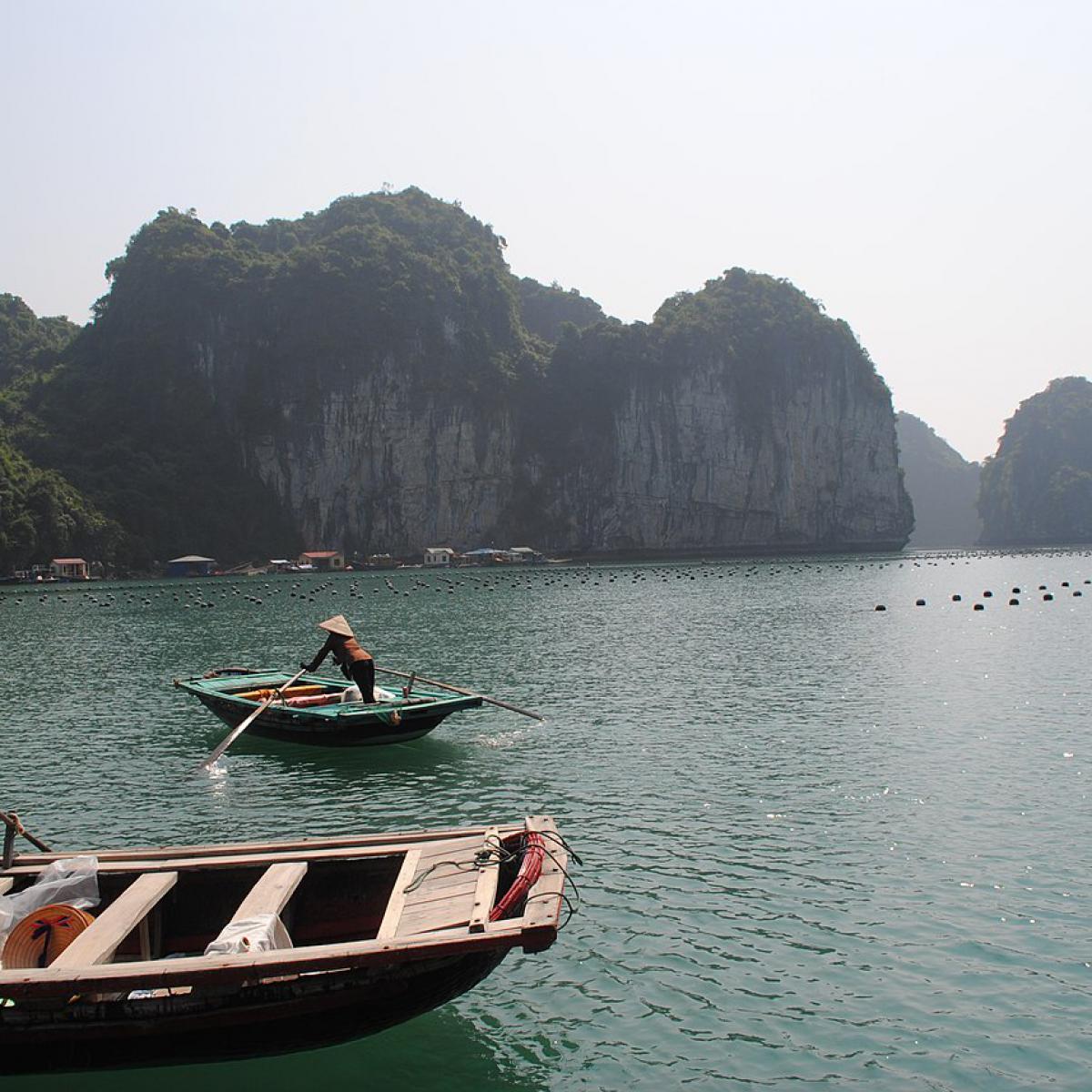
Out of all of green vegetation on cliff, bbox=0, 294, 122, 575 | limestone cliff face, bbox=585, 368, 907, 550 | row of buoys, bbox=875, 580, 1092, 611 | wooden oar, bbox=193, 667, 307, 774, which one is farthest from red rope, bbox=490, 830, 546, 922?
limestone cliff face, bbox=585, 368, 907, 550

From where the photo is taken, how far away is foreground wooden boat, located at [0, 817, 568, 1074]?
711 centimetres

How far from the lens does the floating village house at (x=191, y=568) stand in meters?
118

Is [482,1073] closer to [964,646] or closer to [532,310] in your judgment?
[964,646]

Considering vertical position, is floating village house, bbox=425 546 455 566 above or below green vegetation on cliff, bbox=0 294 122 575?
below

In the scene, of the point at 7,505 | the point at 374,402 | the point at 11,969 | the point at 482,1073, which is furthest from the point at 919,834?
the point at 374,402

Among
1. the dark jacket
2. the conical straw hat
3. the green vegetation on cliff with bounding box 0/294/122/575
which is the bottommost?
the dark jacket

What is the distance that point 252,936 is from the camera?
7.74m

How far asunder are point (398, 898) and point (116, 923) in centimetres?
208

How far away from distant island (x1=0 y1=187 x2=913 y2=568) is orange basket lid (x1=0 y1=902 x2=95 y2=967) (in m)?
122

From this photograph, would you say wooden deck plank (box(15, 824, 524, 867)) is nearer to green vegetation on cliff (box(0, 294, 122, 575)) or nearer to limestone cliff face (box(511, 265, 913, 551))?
green vegetation on cliff (box(0, 294, 122, 575))

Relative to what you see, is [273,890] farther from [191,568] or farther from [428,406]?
[428,406]

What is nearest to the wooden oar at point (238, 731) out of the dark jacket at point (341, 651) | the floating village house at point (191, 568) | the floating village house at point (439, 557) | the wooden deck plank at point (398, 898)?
the dark jacket at point (341, 651)

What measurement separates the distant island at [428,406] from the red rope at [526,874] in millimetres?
123036

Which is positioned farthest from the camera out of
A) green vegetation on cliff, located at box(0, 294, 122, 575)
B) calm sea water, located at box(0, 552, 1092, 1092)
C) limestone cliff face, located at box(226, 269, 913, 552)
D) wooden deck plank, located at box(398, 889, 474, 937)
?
limestone cliff face, located at box(226, 269, 913, 552)
